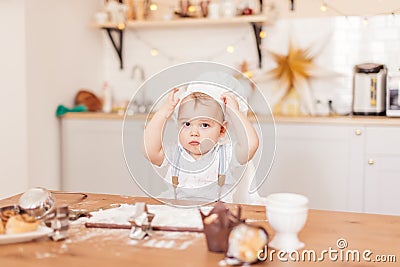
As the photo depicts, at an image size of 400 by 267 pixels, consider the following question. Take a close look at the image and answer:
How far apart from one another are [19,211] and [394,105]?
7.40 feet

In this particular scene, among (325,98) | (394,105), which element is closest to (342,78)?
(325,98)

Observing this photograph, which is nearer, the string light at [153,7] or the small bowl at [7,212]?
the small bowl at [7,212]

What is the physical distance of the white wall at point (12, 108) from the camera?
127 inches

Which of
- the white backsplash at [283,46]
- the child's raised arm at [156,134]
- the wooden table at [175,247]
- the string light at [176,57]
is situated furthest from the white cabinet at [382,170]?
the child's raised arm at [156,134]

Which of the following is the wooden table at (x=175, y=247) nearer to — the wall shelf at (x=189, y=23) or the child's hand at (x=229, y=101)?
the child's hand at (x=229, y=101)

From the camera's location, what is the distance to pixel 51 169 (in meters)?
3.52

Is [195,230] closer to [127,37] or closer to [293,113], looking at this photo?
[293,113]

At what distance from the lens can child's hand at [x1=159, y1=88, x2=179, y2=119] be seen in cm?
164

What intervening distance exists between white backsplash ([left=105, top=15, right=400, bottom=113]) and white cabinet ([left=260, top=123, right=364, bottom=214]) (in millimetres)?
491

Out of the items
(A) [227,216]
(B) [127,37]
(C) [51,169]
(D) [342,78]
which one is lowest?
(C) [51,169]

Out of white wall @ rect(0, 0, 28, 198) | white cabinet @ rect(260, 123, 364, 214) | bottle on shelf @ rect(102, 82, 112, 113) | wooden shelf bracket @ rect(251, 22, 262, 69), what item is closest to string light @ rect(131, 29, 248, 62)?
wooden shelf bracket @ rect(251, 22, 262, 69)

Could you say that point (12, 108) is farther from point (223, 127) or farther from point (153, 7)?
point (223, 127)

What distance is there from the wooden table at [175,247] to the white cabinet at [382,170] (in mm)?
1504

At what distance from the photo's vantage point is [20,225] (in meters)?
1.39
